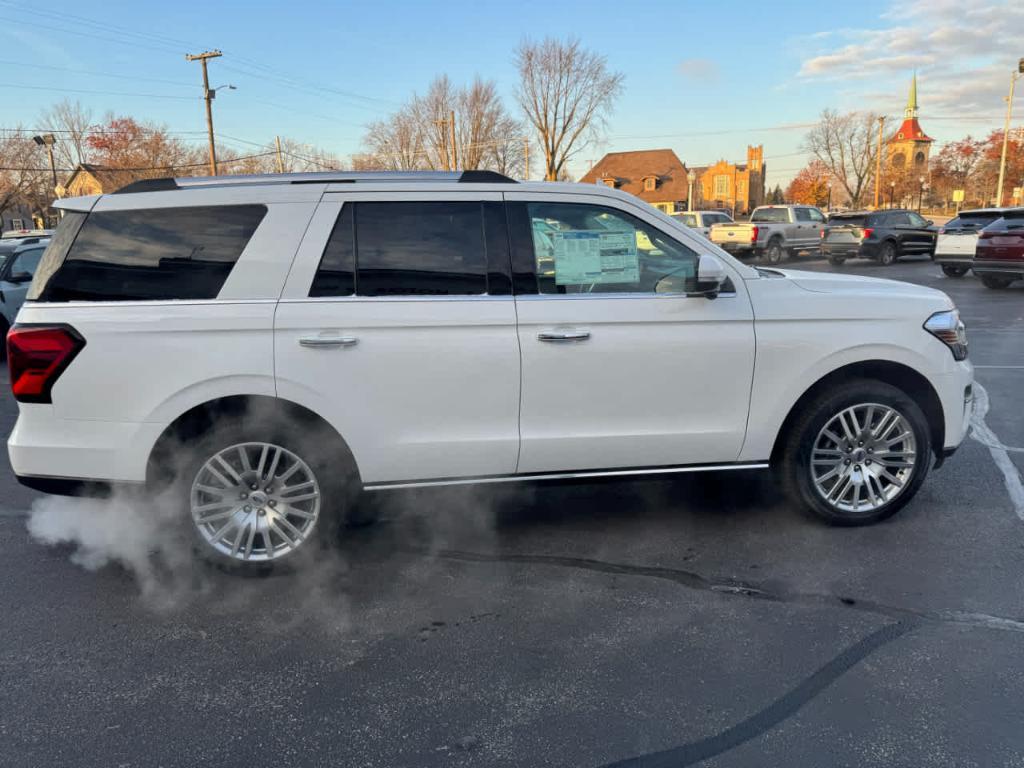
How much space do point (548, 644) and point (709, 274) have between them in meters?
1.92

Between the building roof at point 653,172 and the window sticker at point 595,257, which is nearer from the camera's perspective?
the window sticker at point 595,257

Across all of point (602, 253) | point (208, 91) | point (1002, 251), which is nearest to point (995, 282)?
point (1002, 251)

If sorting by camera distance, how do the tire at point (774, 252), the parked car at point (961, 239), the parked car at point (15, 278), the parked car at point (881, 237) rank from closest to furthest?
the parked car at point (15, 278) → the parked car at point (961, 239) → the parked car at point (881, 237) → the tire at point (774, 252)

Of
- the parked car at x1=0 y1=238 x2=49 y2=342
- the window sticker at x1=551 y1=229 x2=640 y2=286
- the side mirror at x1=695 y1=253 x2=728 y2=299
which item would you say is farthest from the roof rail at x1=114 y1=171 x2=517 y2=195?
the parked car at x1=0 y1=238 x2=49 y2=342

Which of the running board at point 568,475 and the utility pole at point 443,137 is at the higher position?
the utility pole at point 443,137

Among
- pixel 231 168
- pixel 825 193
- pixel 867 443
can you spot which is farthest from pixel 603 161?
pixel 867 443

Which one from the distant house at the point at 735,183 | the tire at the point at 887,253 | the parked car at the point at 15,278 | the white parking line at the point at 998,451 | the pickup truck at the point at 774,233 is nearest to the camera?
the white parking line at the point at 998,451

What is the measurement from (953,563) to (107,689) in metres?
3.89

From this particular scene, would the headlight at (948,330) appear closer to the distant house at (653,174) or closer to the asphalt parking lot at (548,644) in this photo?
the asphalt parking lot at (548,644)

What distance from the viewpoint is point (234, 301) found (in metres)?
3.63

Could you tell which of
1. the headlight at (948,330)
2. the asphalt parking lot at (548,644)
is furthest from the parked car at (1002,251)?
the headlight at (948,330)

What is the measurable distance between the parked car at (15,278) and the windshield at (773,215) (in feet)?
78.1

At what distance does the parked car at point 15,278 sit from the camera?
34.4 ft

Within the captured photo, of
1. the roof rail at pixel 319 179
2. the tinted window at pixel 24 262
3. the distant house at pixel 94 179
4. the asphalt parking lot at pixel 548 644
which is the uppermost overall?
the distant house at pixel 94 179
